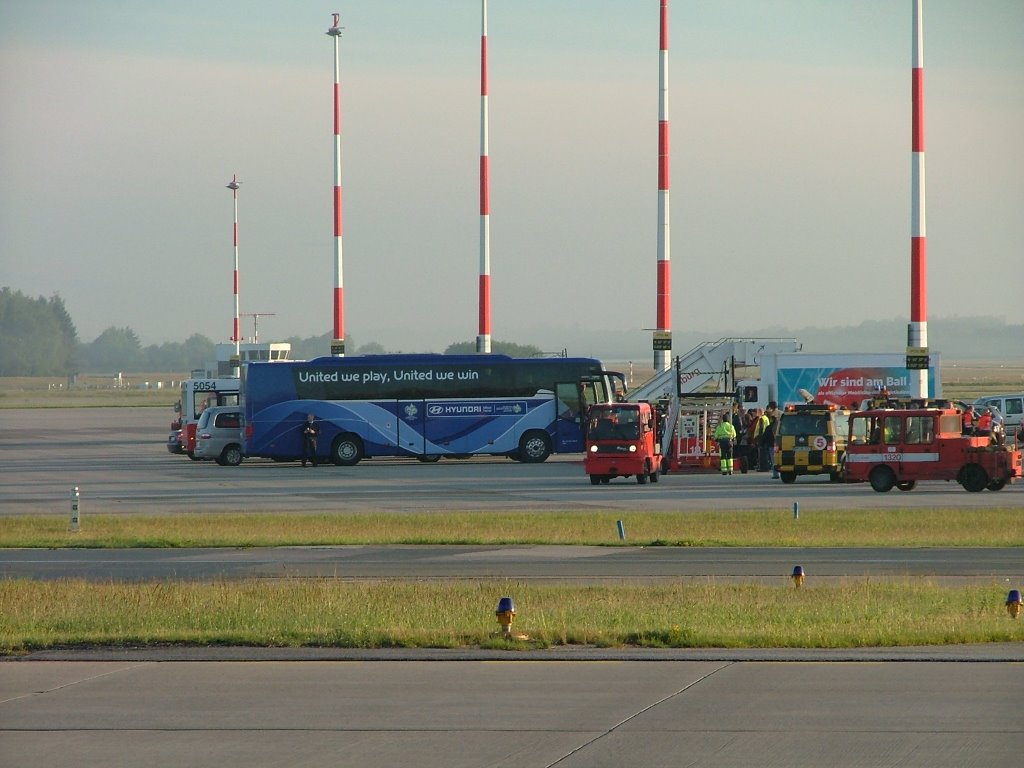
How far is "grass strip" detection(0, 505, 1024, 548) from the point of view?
74.8 feet

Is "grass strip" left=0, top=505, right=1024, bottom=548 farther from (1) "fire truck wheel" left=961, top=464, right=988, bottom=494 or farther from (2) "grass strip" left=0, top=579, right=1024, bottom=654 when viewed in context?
(2) "grass strip" left=0, top=579, right=1024, bottom=654

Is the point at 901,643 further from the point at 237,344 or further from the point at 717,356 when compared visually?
the point at 237,344

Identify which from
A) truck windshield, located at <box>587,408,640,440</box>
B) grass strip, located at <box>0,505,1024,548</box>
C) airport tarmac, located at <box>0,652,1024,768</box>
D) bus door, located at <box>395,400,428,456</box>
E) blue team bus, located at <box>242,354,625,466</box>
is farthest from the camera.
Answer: bus door, located at <box>395,400,428,456</box>

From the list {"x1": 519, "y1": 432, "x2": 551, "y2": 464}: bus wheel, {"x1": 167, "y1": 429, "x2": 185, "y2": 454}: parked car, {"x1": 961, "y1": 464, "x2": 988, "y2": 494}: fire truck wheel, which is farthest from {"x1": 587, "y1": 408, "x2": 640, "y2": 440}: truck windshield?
{"x1": 167, "y1": 429, "x2": 185, "y2": 454}: parked car

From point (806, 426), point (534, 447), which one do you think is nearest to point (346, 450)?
point (534, 447)

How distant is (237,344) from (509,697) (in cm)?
7155

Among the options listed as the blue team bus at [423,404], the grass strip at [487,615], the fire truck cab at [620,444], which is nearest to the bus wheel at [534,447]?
the blue team bus at [423,404]

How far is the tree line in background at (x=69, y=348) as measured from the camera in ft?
177

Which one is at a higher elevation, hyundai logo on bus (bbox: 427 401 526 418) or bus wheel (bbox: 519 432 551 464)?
hyundai logo on bus (bbox: 427 401 526 418)

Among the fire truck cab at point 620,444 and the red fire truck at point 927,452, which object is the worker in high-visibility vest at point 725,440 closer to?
the fire truck cab at point 620,444

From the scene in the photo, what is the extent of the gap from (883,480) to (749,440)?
7.44 metres

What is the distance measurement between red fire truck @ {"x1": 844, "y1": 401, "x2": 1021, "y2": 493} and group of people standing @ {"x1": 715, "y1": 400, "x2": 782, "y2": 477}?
5653 mm

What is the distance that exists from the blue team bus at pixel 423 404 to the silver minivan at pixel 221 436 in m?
1.27

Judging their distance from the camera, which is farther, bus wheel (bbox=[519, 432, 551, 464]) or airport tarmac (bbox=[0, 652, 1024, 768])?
bus wheel (bbox=[519, 432, 551, 464])
